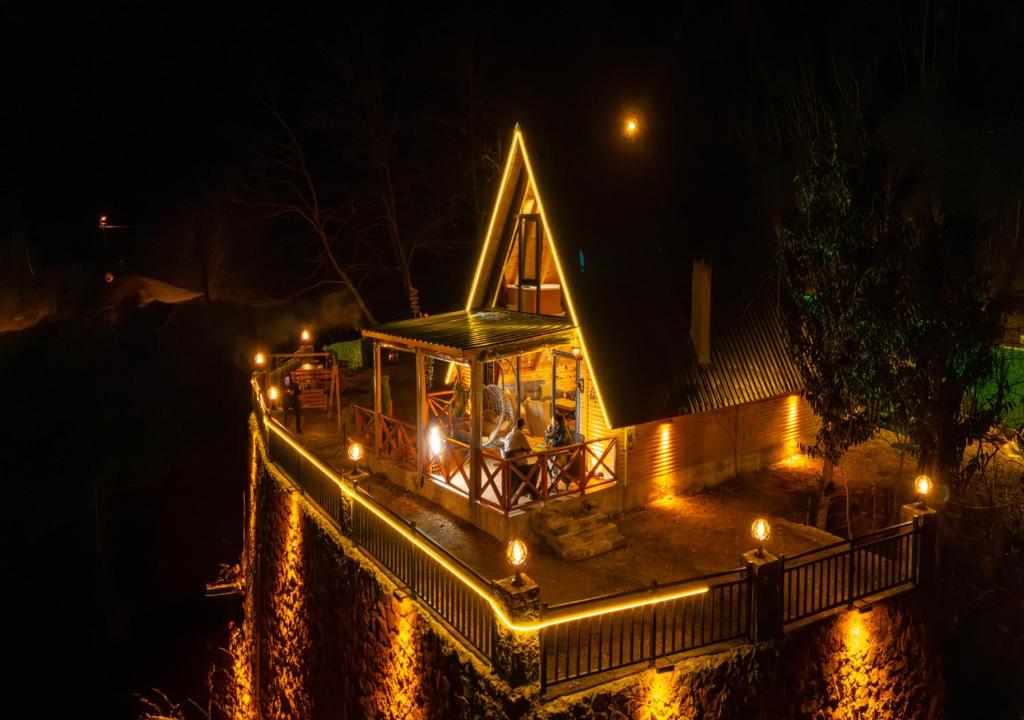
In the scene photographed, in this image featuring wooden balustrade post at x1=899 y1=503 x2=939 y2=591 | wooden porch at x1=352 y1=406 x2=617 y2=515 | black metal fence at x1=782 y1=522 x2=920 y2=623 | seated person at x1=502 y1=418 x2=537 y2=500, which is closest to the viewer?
black metal fence at x1=782 y1=522 x2=920 y2=623

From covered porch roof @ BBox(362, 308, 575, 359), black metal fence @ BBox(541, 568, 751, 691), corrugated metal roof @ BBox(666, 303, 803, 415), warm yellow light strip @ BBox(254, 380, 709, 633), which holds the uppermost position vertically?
covered porch roof @ BBox(362, 308, 575, 359)

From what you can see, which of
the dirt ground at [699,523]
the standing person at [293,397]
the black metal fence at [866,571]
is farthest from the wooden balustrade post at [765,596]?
the standing person at [293,397]

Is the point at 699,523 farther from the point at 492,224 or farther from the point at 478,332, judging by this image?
the point at 492,224

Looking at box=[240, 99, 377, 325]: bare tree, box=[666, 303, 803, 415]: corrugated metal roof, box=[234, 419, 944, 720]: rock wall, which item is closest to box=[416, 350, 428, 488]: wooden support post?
box=[234, 419, 944, 720]: rock wall

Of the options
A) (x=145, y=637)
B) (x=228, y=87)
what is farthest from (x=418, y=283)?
(x=145, y=637)

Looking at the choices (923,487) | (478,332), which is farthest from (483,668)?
(923,487)

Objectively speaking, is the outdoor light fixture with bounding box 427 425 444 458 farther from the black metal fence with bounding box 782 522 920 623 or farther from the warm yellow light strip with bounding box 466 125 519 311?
the black metal fence with bounding box 782 522 920 623

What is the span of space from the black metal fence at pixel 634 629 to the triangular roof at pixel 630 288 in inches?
169

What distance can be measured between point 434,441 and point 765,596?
A: 24.1 ft

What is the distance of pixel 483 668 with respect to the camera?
8273 millimetres

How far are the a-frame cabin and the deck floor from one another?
1.20 feet

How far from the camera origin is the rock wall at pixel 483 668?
8.30 m

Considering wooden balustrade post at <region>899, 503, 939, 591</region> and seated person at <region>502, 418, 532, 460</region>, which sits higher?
seated person at <region>502, 418, 532, 460</region>

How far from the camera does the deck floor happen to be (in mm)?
10953
